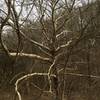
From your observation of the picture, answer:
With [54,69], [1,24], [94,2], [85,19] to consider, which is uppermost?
[94,2]

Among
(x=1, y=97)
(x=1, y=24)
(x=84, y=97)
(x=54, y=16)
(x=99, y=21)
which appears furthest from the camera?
(x=1, y=97)

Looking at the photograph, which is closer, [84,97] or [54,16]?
[54,16]

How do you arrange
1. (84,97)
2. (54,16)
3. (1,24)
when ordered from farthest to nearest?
(84,97) < (54,16) < (1,24)

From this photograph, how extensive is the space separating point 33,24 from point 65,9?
1.34ft

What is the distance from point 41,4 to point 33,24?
0.30m

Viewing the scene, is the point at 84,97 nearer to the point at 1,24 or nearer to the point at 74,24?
the point at 74,24

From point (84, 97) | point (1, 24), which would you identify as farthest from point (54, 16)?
point (84, 97)

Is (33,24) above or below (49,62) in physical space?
above

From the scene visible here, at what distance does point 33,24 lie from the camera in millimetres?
3484

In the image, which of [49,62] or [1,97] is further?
[1,97]

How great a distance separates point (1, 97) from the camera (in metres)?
10.8

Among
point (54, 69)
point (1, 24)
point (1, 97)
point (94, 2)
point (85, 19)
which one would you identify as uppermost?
point (94, 2)

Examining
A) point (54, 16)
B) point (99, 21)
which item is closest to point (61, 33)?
point (54, 16)

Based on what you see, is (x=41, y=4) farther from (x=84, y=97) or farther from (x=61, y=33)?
(x=84, y=97)
